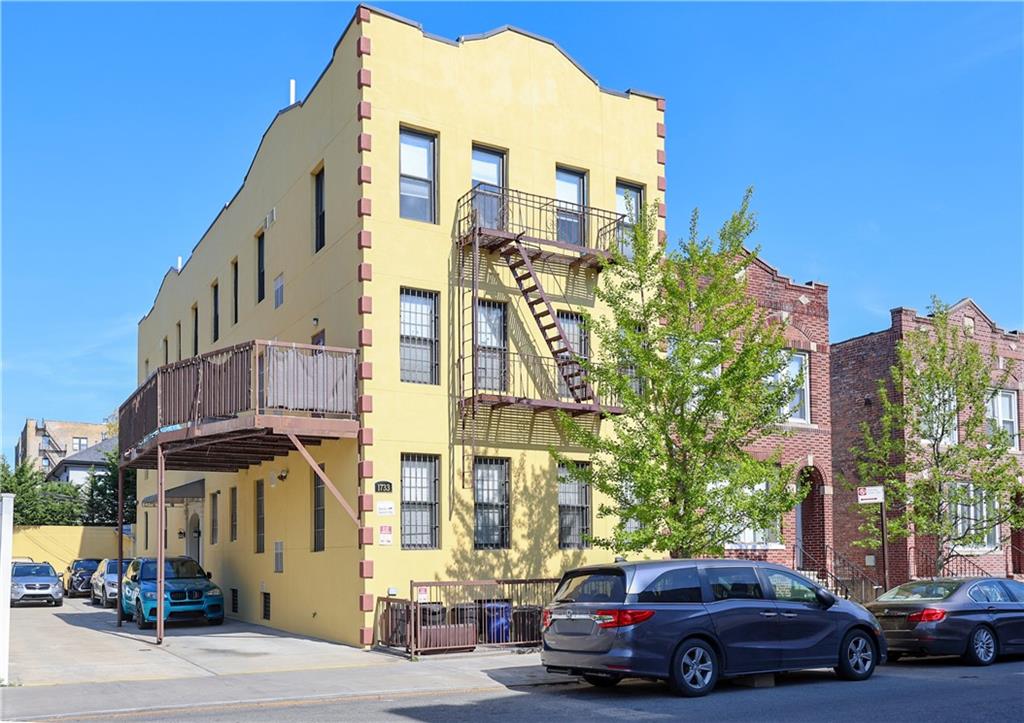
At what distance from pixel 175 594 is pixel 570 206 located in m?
11.8

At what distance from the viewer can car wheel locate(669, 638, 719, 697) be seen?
1315cm

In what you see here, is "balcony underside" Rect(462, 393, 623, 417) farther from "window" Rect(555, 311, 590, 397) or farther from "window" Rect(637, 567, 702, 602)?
"window" Rect(637, 567, 702, 602)

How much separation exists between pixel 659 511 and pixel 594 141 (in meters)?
8.59

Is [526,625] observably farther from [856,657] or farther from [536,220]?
[536,220]

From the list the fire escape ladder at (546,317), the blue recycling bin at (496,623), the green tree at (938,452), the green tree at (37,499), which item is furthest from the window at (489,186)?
the green tree at (37,499)

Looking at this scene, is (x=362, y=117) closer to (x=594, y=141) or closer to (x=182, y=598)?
(x=594, y=141)

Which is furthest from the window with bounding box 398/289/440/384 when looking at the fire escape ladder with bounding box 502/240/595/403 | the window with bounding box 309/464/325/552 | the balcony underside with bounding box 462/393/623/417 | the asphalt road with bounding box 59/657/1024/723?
the asphalt road with bounding box 59/657/1024/723

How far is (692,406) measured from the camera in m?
18.5

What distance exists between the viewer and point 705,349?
1797 cm

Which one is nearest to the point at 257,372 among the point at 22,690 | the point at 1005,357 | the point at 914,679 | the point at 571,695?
the point at 22,690

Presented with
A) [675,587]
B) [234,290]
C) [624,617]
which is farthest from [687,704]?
[234,290]

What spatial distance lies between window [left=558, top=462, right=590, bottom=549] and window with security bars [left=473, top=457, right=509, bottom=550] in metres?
1.19

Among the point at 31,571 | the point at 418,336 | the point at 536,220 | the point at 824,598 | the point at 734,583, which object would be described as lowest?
the point at 31,571

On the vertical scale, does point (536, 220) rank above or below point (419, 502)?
above
